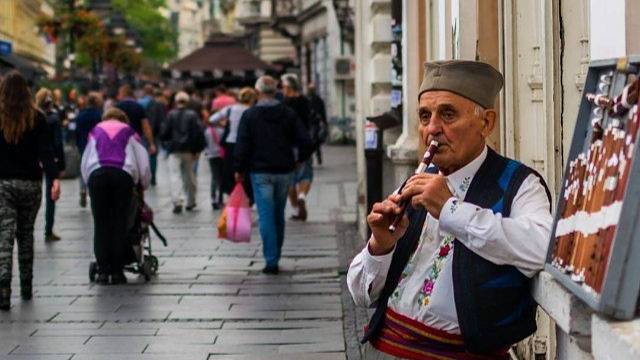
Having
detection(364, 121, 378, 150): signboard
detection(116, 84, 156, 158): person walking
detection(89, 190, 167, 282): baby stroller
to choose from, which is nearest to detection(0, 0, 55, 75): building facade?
detection(116, 84, 156, 158): person walking

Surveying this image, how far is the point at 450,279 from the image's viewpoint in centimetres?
455

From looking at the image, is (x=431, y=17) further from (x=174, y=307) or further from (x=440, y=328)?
(x=440, y=328)

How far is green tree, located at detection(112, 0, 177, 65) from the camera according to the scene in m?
112

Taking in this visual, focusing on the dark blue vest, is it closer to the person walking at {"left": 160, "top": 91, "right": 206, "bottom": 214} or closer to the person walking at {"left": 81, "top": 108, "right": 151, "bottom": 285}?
the person walking at {"left": 81, "top": 108, "right": 151, "bottom": 285}

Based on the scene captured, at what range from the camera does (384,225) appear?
4500 millimetres

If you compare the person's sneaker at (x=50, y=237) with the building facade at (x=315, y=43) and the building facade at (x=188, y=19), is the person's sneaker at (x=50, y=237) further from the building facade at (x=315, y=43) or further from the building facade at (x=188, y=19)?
the building facade at (x=188, y=19)

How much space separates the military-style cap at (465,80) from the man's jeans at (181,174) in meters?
18.7

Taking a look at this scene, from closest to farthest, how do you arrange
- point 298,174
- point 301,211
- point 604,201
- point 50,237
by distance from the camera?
1. point 604,201
2. point 50,237
3. point 301,211
4. point 298,174

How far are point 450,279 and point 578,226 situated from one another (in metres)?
0.60

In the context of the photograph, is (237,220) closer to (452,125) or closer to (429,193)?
(452,125)

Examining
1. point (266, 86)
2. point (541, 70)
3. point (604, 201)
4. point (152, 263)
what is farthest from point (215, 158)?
point (604, 201)

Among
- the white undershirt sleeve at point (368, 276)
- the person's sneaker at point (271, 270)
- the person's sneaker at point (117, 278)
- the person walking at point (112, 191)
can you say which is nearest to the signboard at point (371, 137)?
the person's sneaker at point (271, 270)

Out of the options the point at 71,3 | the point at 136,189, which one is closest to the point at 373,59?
the point at 136,189

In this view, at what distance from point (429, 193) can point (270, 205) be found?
10.5 metres
